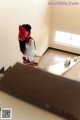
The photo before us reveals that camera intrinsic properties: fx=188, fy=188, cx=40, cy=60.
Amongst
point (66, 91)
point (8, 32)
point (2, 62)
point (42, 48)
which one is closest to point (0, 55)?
point (2, 62)

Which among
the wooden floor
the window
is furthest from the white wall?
the window

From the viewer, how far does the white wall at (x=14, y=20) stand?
3.56m

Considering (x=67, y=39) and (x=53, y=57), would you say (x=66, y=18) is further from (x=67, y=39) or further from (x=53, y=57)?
(x=53, y=57)

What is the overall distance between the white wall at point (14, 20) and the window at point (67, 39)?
101 centimetres

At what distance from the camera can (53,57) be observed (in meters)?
5.95

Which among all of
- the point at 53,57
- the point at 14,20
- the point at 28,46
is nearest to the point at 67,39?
the point at 53,57

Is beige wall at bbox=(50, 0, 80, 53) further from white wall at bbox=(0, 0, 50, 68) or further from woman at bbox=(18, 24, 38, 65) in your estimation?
woman at bbox=(18, 24, 38, 65)

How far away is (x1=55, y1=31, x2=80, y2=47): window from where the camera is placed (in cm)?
597

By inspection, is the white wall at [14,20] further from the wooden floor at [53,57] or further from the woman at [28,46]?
the wooden floor at [53,57]

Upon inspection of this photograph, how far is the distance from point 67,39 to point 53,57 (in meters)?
0.78

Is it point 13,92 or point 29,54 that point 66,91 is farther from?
point 29,54

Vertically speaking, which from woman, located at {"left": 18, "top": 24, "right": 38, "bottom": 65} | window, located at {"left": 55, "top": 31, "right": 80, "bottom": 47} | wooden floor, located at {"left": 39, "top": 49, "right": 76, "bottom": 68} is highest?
woman, located at {"left": 18, "top": 24, "right": 38, "bottom": 65}

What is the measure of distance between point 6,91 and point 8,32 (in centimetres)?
286

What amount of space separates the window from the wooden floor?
35cm
